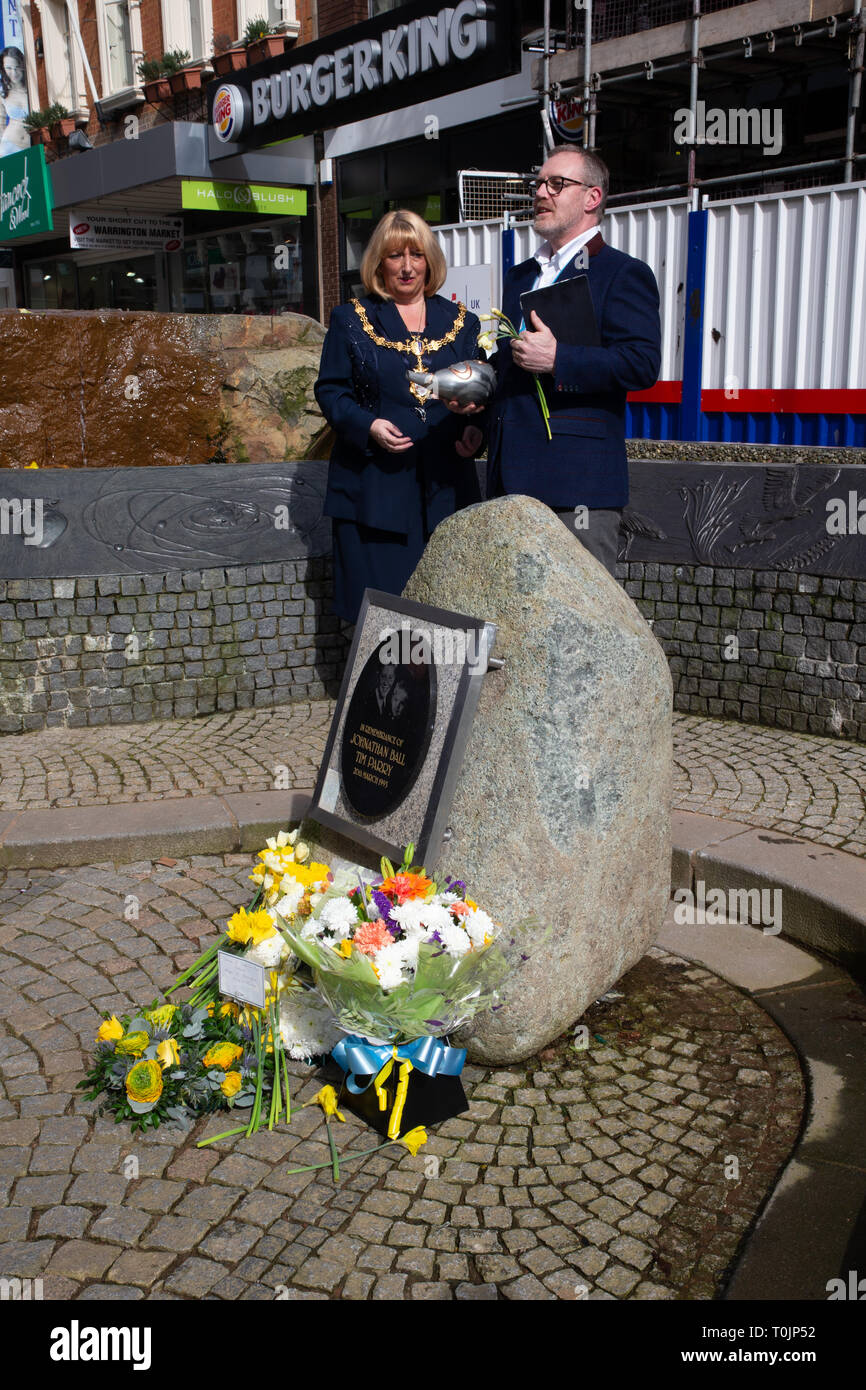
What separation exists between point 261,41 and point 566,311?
1445 centimetres

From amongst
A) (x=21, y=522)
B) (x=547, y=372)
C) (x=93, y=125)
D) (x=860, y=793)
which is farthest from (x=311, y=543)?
(x=93, y=125)

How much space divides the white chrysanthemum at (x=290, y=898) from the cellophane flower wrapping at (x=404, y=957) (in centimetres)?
14

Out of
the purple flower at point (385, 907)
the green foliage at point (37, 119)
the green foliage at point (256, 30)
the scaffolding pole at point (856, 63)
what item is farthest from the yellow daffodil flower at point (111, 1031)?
the green foliage at point (37, 119)

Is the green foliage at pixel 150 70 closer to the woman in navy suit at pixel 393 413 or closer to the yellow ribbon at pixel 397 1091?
the woman in navy suit at pixel 393 413

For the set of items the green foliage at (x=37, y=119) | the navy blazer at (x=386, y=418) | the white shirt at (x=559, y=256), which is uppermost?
the green foliage at (x=37, y=119)

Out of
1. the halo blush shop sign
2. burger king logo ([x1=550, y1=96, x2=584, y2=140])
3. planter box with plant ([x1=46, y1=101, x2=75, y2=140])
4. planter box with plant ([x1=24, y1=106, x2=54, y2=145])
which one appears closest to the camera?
burger king logo ([x1=550, y1=96, x2=584, y2=140])

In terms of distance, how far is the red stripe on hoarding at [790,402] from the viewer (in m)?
7.05

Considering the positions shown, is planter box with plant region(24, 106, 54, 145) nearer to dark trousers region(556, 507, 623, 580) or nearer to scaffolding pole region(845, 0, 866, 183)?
scaffolding pole region(845, 0, 866, 183)

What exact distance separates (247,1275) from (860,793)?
3.17m

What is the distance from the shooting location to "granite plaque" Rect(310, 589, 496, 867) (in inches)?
120

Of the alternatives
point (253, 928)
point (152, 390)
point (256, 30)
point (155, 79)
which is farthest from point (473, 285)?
point (155, 79)

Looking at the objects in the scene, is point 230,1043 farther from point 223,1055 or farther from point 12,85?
point 12,85

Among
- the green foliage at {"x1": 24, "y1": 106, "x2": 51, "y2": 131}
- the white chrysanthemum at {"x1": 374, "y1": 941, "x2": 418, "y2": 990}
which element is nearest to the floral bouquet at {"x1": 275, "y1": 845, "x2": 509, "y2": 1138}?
the white chrysanthemum at {"x1": 374, "y1": 941, "x2": 418, "y2": 990}
